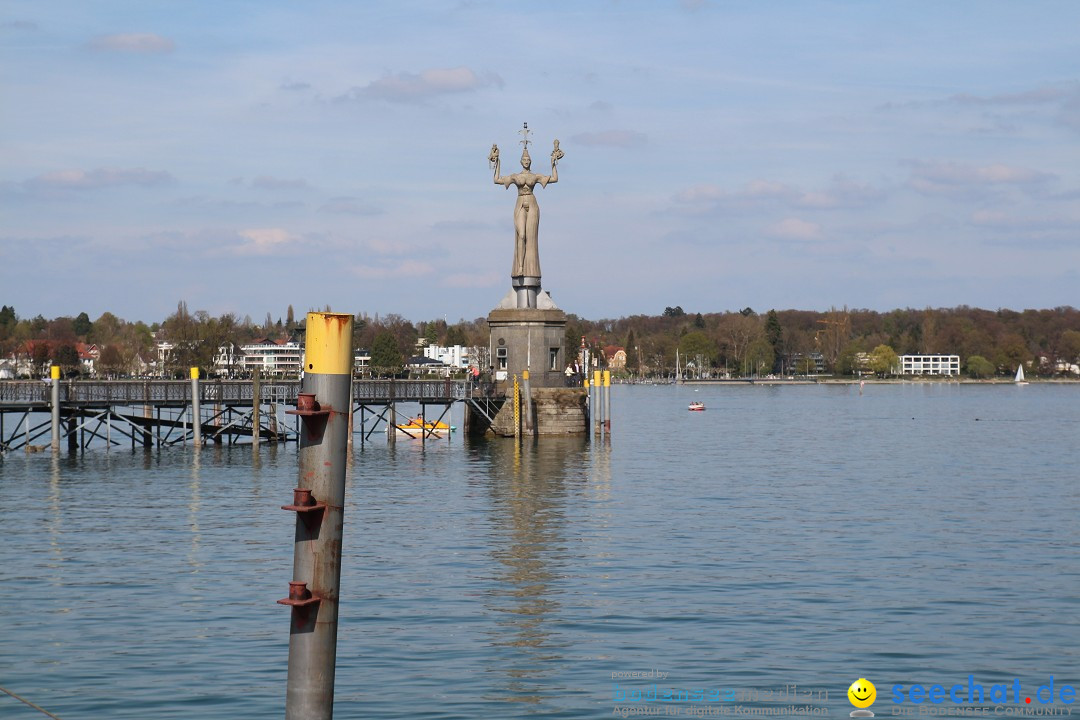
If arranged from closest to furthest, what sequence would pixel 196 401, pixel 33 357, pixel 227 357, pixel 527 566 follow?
pixel 527 566 → pixel 196 401 → pixel 227 357 → pixel 33 357

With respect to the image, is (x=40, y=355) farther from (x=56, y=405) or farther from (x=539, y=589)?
(x=539, y=589)

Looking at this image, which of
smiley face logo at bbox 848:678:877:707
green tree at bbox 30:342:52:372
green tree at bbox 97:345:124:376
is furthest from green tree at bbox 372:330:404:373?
smiley face logo at bbox 848:678:877:707

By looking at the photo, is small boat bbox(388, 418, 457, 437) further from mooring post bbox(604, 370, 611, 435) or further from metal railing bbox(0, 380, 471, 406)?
mooring post bbox(604, 370, 611, 435)

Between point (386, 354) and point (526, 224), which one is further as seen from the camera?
point (386, 354)

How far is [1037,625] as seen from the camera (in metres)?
22.4

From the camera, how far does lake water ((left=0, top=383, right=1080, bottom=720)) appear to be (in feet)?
61.1

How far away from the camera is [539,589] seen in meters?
25.4

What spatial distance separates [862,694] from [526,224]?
158 ft

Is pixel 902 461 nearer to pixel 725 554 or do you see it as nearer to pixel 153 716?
pixel 725 554

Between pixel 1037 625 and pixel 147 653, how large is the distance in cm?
1397

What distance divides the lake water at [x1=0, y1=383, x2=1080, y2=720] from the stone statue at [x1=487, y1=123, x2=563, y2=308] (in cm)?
1460

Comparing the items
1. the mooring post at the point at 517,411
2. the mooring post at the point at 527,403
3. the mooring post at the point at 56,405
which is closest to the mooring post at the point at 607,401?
the mooring post at the point at 527,403

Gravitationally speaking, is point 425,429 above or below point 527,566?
above

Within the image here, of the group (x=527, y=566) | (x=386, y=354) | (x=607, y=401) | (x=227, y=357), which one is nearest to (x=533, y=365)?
(x=607, y=401)
